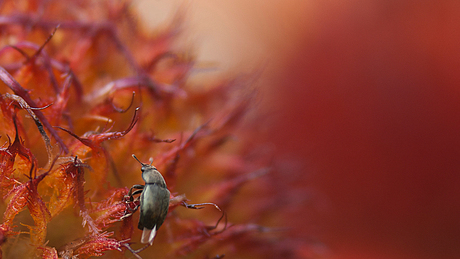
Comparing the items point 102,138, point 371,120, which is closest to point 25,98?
point 102,138

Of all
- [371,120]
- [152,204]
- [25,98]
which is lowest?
[152,204]

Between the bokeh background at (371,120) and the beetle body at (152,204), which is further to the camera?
the bokeh background at (371,120)

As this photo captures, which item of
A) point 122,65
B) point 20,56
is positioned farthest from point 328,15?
point 20,56

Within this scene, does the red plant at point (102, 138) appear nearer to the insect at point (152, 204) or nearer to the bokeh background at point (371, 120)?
the insect at point (152, 204)

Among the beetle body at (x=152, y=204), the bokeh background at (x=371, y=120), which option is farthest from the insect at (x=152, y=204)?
the bokeh background at (x=371, y=120)

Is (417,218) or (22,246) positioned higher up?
(417,218)

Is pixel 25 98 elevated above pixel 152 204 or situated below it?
above

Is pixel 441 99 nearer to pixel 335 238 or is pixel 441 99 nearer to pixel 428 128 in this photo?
pixel 428 128

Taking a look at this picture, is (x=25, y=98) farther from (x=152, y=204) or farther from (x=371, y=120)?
(x=371, y=120)

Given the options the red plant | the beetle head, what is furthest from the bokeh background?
the beetle head
